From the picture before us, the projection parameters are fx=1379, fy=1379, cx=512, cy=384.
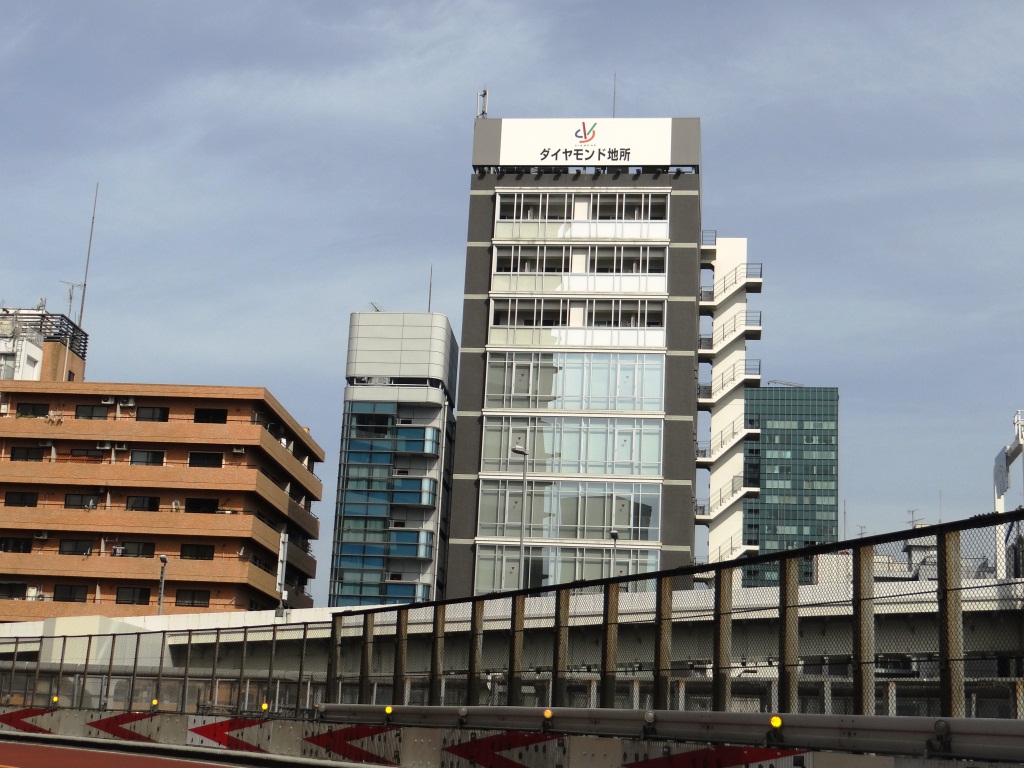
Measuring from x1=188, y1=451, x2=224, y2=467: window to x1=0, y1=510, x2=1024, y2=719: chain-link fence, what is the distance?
68.5 metres

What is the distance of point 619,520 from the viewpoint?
74.4 m

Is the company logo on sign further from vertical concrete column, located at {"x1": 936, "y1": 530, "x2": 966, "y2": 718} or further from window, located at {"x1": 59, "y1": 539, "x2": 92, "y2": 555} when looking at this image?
vertical concrete column, located at {"x1": 936, "y1": 530, "x2": 966, "y2": 718}

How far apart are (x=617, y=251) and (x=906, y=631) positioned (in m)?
69.4

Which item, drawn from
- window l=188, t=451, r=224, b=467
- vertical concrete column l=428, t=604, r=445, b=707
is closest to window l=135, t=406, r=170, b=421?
window l=188, t=451, r=224, b=467

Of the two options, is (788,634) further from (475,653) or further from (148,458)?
(148,458)

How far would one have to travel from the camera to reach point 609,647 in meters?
16.5

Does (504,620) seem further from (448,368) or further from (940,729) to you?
(448,368)

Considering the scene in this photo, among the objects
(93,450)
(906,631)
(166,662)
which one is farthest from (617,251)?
(906,631)

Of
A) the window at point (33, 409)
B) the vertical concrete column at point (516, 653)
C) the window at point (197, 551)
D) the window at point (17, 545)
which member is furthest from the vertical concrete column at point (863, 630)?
the window at point (33, 409)

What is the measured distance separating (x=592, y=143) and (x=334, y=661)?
60932mm

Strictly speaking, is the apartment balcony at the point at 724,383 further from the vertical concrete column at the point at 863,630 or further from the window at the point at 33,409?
the vertical concrete column at the point at 863,630

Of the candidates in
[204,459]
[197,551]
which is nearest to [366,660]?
A: [197,551]

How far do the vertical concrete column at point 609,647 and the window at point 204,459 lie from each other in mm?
78870

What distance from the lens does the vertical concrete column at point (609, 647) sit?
16.3m
